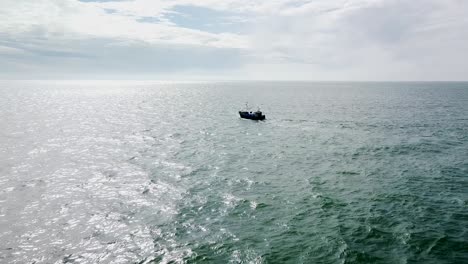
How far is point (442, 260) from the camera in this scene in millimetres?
27609

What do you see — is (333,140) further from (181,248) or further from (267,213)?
(181,248)

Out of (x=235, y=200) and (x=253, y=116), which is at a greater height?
(x=253, y=116)

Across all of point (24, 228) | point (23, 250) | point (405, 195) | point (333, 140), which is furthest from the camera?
point (333, 140)

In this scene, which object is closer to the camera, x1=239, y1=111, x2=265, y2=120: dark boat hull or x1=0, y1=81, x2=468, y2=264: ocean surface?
x1=0, y1=81, x2=468, y2=264: ocean surface

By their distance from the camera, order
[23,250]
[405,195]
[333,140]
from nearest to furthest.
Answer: [23,250] → [405,195] → [333,140]

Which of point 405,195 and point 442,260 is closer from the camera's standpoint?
point 442,260

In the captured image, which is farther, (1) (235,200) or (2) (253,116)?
(2) (253,116)

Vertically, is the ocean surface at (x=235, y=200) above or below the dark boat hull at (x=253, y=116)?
below

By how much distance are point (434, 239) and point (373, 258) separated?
27.4 ft

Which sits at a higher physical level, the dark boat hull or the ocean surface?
the dark boat hull

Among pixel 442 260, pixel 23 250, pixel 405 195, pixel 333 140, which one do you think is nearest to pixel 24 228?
pixel 23 250

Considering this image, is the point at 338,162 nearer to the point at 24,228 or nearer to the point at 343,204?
the point at 343,204

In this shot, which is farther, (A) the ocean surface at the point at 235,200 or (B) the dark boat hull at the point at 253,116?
(B) the dark boat hull at the point at 253,116

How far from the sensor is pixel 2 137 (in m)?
79.2
